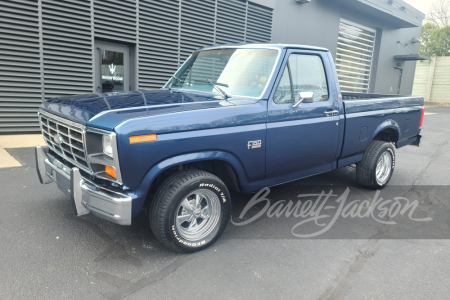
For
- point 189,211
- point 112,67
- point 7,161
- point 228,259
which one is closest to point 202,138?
point 189,211

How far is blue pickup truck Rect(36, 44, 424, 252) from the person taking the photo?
111 inches

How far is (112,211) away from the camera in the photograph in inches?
109

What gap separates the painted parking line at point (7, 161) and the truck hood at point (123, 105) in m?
2.59

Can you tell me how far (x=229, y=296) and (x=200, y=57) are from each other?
297 centimetres

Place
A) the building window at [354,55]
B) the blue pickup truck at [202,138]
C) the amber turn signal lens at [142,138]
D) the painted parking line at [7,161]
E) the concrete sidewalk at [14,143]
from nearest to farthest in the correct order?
the amber turn signal lens at [142,138], the blue pickup truck at [202,138], the painted parking line at [7,161], the concrete sidewalk at [14,143], the building window at [354,55]

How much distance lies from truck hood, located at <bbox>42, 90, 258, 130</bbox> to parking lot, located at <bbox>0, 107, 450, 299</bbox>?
1.20 m

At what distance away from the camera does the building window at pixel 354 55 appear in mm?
16797

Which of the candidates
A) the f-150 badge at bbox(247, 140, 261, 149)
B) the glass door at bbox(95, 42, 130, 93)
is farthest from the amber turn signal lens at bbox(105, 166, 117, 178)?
the glass door at bbox(95, 42, 130, 93)

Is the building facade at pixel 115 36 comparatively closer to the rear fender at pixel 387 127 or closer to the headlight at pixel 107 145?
the headlight at pixel 107 145

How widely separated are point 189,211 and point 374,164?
9.89 ft

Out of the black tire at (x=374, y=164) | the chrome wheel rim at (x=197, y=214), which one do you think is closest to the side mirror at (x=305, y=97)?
the chrome wheel rim at (x=197, y=214)

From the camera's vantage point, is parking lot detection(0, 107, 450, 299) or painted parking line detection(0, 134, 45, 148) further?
painted parking line detection(0, 134, 45, 148)

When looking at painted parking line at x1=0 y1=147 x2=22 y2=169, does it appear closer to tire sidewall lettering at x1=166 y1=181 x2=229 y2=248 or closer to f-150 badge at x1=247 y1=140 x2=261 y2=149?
tire sidewall lettering at x1=166 y1=181 x2=229 y2=248

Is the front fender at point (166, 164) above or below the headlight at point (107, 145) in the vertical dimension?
below
